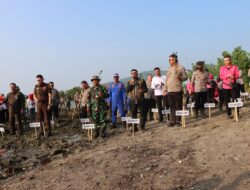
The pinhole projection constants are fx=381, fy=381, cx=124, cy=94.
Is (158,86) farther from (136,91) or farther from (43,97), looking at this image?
(43,97)

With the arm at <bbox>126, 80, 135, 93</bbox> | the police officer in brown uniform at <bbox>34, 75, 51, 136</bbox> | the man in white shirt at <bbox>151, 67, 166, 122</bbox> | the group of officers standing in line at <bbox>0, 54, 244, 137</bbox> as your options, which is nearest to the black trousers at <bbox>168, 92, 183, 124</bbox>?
the group of officers standing in line at <bbox>0, 54, 244, 137</bbox>

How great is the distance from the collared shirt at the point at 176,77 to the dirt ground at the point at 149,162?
1151 mm

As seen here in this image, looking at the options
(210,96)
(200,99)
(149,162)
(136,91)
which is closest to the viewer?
(149,162)

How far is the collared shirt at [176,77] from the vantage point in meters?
10.5

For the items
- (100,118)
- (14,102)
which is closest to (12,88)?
(14,102)

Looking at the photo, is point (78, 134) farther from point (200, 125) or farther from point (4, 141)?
point (200, 125)

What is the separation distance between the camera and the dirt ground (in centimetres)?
650

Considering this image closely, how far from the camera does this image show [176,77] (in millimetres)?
10594

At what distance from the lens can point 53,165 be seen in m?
8.62

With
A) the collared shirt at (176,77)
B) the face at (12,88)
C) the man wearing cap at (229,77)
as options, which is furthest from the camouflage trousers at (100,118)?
the face at (12,88)

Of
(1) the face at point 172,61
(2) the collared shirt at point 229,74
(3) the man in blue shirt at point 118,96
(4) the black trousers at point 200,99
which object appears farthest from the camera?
(3) the man in blue shirt at point 118,96

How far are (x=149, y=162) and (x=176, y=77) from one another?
3.63m

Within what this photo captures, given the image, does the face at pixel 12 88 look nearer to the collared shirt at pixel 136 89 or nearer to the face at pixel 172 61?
the collared shirt at pixel 136 89

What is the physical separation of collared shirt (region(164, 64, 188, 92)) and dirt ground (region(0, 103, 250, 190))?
3.78 feet
